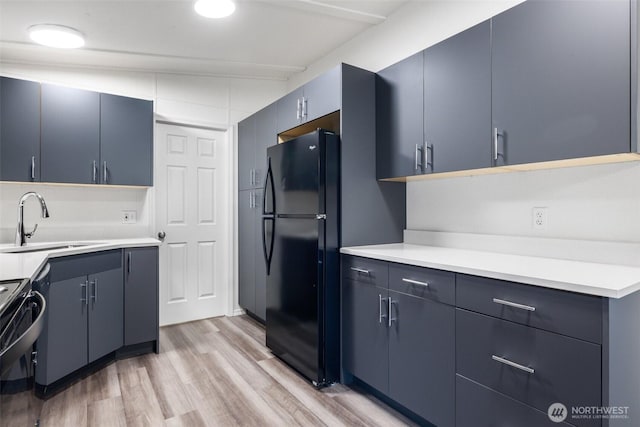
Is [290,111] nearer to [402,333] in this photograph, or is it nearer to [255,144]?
[255,144]

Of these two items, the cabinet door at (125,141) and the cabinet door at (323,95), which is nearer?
the cabinet door at (323,95)

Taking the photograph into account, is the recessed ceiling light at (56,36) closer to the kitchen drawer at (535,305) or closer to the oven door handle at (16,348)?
the oven door handle at (16,348)

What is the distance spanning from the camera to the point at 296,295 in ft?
8.01

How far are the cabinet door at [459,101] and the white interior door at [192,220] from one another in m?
2.38

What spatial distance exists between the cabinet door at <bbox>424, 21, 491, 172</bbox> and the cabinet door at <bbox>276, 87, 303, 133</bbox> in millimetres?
1015

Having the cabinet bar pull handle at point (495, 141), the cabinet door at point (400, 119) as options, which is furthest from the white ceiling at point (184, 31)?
the cabinet bar pull handle at point (495, 141)

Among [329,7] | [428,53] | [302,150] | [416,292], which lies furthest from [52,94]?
[416,292]

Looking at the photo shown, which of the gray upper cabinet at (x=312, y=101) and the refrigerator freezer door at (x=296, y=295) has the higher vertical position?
the gray upper cabinet at (x=312, y=101)

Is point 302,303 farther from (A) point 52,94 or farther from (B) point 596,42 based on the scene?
(A) point 52,94

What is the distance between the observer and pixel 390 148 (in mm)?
2318

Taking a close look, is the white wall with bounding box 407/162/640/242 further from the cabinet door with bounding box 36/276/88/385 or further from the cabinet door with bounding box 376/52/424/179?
the cabinet door with bounding box 36/276/88/385

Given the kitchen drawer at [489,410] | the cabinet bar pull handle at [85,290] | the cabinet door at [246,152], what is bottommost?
the kitchen drawer at [489,410]

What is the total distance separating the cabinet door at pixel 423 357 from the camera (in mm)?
1641

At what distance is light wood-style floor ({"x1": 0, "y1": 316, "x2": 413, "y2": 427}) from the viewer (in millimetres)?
1933
